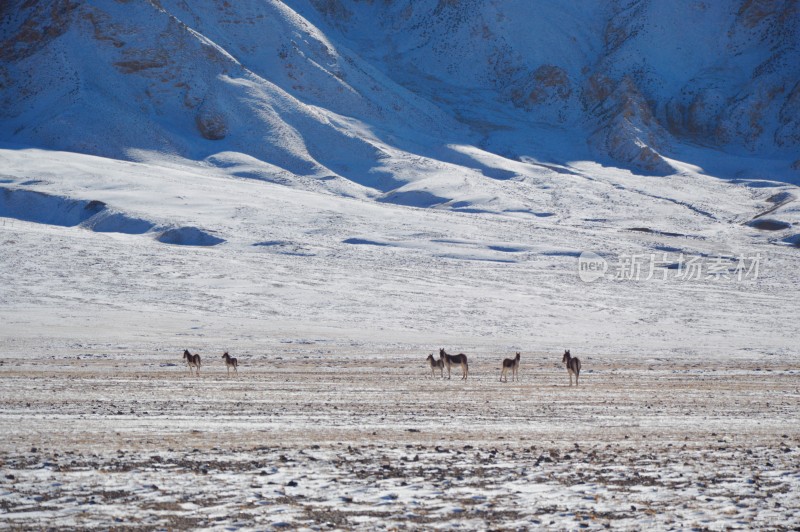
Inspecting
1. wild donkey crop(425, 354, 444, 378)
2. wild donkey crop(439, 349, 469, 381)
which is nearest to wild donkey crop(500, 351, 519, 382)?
wild donkey crop(439, 349, 469, 381)

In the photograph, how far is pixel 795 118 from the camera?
128 m

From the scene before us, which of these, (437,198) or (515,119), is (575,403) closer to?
(437,198)

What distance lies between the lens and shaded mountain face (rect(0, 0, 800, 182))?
340ft

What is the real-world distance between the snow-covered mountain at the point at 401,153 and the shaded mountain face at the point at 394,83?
1.27 ft

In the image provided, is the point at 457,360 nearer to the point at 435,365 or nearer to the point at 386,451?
the point at 435,365

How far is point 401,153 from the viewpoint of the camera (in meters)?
108

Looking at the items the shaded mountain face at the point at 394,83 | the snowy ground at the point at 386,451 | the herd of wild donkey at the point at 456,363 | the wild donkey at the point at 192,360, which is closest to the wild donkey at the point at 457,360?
the herd of wild donkey at the point at 456,363

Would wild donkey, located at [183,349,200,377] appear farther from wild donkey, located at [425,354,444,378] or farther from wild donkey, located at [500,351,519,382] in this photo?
wild donkey, located at [500,351,519,382]

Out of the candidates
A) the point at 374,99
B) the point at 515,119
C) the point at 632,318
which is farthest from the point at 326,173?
the point at 632,318

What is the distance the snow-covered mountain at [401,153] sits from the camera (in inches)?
1875

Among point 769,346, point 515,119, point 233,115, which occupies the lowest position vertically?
point 769,346

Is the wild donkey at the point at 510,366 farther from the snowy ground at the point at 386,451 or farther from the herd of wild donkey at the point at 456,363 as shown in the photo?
the snowy ground at the point at 386,451

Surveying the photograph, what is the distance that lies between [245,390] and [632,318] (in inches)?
1047

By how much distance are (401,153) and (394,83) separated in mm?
30061
